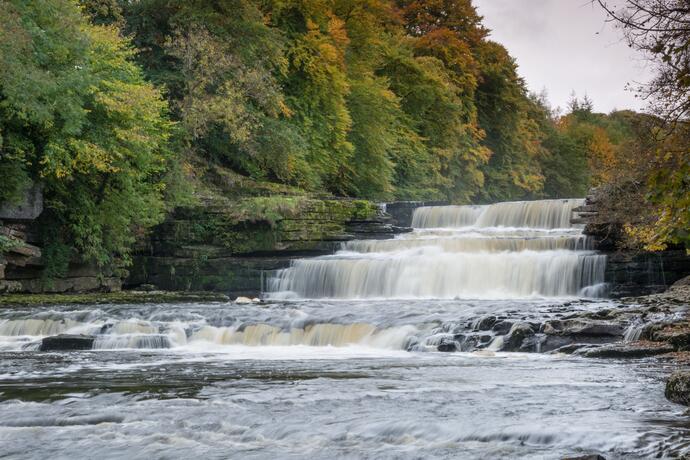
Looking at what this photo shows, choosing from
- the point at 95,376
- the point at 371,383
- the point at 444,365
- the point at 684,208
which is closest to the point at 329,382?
the point at 371,383

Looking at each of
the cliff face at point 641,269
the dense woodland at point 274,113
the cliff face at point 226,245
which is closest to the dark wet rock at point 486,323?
the dense woodland at point 274,113

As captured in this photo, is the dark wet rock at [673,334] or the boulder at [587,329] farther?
the boulder at [587,329]

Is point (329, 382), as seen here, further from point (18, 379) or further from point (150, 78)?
point (150, 78)

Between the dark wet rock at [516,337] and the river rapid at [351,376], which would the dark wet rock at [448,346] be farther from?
the dark wet rock at [516,337]

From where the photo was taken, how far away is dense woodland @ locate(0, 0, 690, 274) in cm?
2230

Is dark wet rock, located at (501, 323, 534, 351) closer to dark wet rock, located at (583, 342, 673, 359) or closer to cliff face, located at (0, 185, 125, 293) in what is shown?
dark wet rock, located at (583, 342, 673, 359)

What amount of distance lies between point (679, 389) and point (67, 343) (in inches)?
508

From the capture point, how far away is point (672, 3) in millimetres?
8680

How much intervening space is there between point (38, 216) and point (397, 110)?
26936mm

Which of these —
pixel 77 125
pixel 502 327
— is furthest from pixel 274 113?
pixel 502 327

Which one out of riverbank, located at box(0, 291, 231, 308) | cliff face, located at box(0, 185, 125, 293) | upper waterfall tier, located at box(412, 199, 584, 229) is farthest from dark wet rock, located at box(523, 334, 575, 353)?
upper waterfall tier, located at box(412, 199, 584, 229)

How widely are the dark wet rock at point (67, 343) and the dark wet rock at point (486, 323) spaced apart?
8.56 metres

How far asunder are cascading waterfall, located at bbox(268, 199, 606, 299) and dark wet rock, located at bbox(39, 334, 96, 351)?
1046 centimetres

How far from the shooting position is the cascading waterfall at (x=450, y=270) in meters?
25.6
